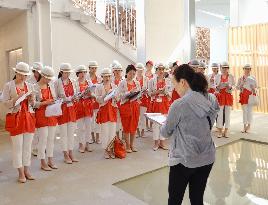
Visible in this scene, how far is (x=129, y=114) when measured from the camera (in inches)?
222

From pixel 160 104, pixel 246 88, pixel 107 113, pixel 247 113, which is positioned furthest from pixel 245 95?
pixel 107 113

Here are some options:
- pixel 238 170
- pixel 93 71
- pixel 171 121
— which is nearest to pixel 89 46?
pixel 93 71

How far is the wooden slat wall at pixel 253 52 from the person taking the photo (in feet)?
34.1

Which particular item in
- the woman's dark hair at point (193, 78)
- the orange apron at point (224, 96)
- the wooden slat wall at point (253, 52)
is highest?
the wooden slat wall at point (253, 52)

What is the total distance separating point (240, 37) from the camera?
11.1 meters

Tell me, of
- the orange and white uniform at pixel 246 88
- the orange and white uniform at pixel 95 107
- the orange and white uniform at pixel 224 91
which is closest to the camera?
the orange and white uniform at pixel 95 107

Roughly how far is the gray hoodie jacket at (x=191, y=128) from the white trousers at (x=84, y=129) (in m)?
3.84

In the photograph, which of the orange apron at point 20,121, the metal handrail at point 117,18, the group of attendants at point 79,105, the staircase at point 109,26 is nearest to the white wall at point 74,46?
the staircase at point 109,26

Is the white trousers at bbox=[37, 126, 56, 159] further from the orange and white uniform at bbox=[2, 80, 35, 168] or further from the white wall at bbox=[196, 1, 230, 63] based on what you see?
the white wall at bbox=[196, 1, 230, 63]

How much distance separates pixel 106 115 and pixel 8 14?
14.4ft

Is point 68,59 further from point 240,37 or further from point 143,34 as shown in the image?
point 240,37

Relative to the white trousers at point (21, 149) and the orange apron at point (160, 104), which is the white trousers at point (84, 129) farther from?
the white trousers at point (21, 149)

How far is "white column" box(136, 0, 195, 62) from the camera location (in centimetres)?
922

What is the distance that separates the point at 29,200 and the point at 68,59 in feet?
17.9
